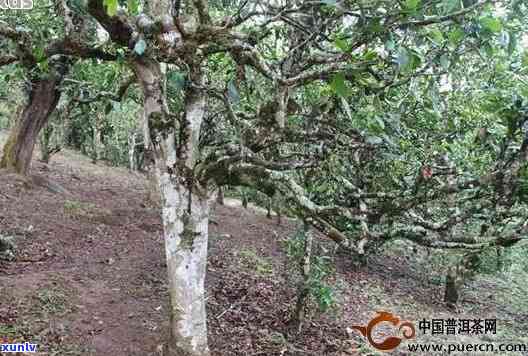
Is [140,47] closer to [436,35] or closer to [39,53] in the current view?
[39,53]

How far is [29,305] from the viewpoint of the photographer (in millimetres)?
4883

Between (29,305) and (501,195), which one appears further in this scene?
(29,305)

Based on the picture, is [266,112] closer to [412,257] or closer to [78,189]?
[78,189]

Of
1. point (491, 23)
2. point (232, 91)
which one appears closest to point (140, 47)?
point (232, 91)

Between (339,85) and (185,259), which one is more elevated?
(339,85)

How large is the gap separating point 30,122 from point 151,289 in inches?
208

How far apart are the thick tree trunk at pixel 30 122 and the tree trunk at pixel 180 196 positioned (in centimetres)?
612

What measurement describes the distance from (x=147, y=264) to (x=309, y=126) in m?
4.07

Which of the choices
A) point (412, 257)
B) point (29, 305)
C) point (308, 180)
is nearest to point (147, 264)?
point (29, 305)

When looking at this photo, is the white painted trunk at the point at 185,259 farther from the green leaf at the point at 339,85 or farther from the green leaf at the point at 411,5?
the green leaf at the point at 411,5

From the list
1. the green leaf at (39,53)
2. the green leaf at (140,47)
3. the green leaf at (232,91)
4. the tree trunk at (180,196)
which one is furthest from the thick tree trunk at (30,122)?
the green leaf at (232,91)

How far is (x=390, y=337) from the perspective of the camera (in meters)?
6.34

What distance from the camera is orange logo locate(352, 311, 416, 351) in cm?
601

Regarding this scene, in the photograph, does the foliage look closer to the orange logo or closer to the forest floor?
the forest floor
